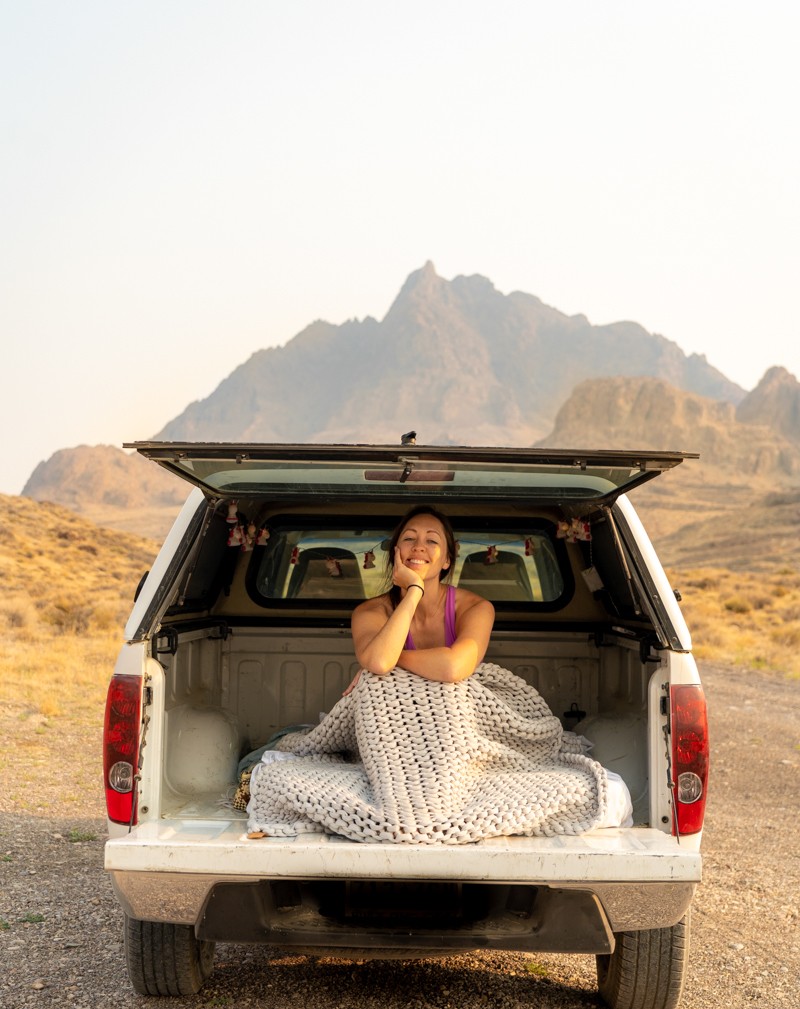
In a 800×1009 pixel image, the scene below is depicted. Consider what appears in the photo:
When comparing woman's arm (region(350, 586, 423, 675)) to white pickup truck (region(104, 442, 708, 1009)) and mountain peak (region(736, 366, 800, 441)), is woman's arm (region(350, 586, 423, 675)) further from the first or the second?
mountain peak (region(736, 366, 800, 441))

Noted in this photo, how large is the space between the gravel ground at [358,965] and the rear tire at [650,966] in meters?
0.31

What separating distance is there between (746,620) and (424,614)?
953 inches

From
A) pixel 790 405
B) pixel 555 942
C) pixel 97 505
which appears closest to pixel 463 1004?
pixel 555 942

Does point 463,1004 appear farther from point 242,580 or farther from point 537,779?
point 242,580

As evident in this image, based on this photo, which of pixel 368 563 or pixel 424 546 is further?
pixel 368 563

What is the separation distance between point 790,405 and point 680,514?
6737 centimetres

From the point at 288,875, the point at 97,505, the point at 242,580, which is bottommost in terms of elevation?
the point at 97,505

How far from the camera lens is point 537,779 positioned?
3791 mm

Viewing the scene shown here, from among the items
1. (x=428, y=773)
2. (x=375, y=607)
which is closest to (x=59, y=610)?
(x=375, y=607)

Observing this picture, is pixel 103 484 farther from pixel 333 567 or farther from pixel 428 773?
pixel 428 773

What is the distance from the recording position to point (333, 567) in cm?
566

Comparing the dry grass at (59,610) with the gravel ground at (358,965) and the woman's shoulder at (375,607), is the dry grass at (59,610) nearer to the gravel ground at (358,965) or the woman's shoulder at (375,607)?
the gravel ground at (358,965)

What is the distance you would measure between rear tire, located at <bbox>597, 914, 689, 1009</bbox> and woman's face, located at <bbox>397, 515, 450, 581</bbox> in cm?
141

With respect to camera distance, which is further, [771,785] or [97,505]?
[97,505]
